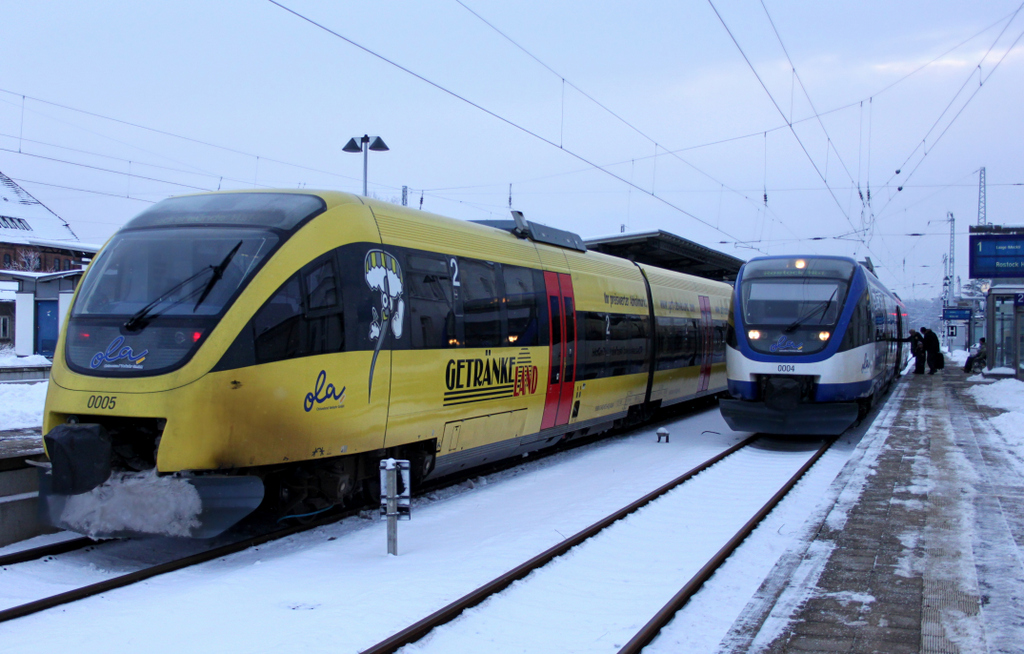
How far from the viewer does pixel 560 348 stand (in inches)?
438

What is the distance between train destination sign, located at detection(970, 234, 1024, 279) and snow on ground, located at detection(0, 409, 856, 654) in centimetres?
2040

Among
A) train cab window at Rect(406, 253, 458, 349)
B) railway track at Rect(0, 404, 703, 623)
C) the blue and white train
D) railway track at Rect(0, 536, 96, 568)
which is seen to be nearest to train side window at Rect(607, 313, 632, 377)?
the blue and white train

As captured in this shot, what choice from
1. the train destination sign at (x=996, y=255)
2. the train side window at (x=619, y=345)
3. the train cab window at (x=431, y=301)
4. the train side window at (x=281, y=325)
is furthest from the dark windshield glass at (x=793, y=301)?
the train destination sign at (x=996, y=255)

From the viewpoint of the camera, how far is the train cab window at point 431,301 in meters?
8.18

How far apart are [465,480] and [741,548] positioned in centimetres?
409

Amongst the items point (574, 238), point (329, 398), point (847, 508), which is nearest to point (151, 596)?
point (329, 398)

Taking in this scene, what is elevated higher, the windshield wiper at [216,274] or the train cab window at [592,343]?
the windshield wiper at [216,274]

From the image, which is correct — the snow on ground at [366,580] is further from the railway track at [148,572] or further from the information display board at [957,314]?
the information display board at [957,314]

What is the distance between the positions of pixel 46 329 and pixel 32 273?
1.97 m

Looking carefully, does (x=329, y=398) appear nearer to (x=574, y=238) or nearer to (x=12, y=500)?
(x=12, y=500)

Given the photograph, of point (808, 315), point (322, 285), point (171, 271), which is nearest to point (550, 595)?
point (322, 285)

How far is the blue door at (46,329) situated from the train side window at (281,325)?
24.4 m

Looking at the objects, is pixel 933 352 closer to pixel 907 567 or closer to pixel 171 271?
pixel 907 567

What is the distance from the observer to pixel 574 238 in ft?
41.8
